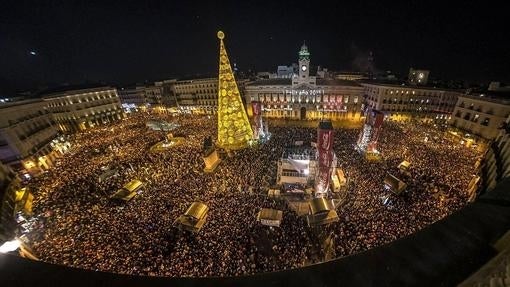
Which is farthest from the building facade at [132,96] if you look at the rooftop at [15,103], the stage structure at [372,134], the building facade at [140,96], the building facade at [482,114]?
the building facade at [482,114]

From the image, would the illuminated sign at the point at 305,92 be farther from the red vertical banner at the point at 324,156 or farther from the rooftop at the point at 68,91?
the rooftop at the point at 68,91

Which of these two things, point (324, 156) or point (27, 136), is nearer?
point (324, 156)

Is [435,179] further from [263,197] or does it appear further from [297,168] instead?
[263,197]

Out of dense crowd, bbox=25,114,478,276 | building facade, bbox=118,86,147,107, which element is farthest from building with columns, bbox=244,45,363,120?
building facade, bbox=118,86,147,107

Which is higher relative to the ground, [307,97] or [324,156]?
[307,97]

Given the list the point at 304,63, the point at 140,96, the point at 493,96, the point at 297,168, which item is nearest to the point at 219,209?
the point at 297,168

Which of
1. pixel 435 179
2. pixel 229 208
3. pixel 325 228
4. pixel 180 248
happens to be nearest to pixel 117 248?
pixel 180 248

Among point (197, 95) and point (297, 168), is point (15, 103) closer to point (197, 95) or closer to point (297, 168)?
point (197, 95)
